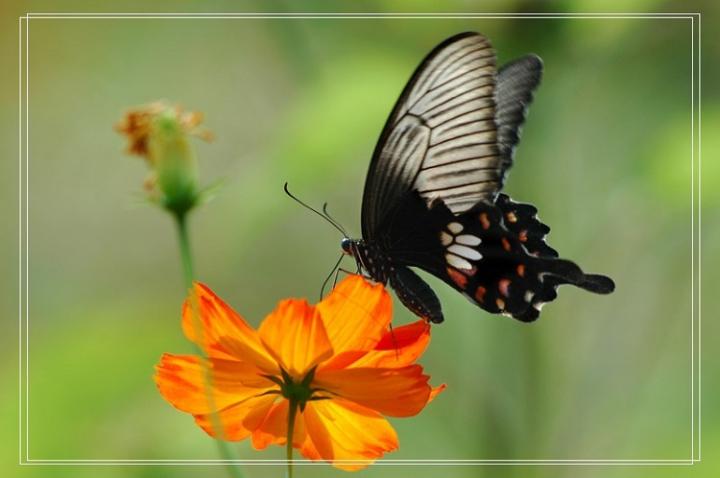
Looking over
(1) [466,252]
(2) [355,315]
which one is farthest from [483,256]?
(2) [355,315]

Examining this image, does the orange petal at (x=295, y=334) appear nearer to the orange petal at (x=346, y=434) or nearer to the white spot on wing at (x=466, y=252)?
the orange petal at (x=346, y=434)

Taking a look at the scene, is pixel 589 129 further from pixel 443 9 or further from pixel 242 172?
pixel 242 172

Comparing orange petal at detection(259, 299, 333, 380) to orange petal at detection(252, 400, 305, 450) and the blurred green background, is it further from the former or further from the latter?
the blurred green background

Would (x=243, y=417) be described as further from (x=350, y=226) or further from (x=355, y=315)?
(x=350, y=226)

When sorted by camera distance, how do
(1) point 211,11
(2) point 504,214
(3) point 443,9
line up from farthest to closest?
1. (1) point 211,11
2. (3) point 443,9
3. (2) point 504,214

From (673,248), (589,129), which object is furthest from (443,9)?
(673,248)
